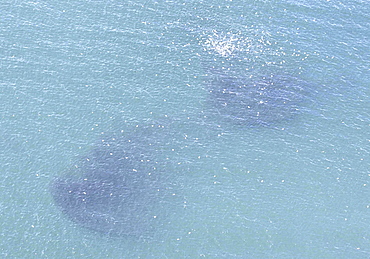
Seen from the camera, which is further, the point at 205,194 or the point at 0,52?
the point at 0,52

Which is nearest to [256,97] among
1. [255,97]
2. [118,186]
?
[255,97]

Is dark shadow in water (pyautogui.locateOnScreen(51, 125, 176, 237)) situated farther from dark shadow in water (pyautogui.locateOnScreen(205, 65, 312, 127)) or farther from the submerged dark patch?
the submerged dark patch

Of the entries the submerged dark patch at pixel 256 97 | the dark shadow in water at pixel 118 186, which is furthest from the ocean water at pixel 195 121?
the dark shadow in water at pixel 118 186

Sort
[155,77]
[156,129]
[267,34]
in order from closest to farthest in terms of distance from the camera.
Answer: [156,129] < [155,77] < [267,34]

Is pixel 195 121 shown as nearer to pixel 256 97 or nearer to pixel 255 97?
pixel 255 97

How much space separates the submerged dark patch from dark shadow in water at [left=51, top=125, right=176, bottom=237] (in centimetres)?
1932

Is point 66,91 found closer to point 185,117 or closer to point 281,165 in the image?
point 185,117

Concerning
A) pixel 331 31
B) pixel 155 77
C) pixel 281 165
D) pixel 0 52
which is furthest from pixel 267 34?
pixel 0 52

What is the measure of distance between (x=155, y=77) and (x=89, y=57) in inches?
773

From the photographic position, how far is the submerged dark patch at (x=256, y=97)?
505 feet

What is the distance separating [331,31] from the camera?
17888 cm

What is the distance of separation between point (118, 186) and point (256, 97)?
147ft

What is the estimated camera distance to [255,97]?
520 feet

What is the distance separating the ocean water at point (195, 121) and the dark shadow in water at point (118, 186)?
2.07 m
